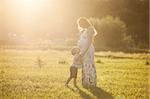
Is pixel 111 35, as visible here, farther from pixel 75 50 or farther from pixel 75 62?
pixel 75 50

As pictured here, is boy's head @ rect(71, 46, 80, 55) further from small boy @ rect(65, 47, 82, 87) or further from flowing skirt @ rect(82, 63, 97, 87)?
flowing skirt @ rect(82, 63, 97, 87)

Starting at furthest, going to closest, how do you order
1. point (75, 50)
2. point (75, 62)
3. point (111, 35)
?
point (111, 35)
point (75, 62)
point (75, 50)

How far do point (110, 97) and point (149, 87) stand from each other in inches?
135

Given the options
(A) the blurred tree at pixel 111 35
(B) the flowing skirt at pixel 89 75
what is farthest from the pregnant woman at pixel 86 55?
(A) the blurred tree at pixel 111 35

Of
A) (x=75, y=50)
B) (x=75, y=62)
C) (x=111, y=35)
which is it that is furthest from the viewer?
(x=111, y=35)

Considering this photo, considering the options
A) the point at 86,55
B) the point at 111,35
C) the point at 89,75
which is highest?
the point at 111,35

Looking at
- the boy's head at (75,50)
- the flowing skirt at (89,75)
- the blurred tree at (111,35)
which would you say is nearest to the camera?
the boy's head at (75,50)

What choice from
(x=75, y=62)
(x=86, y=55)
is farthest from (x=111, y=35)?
(x=75, y=62)

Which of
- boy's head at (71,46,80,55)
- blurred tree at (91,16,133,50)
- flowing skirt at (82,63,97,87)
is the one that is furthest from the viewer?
blurred tree at (91,16,133,50)

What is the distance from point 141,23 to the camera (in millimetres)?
87812

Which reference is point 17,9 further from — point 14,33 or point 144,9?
point 144,9

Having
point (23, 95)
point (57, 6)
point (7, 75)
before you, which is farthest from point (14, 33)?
point (23, 95)

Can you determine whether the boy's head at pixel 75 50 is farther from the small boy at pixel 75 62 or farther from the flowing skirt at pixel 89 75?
the flowing skirt at pixel 89 75

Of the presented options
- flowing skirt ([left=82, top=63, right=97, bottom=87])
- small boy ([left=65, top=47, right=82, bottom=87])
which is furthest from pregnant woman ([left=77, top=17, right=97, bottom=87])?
small boy ([left=65, top=47, right=82, bottom=87])
